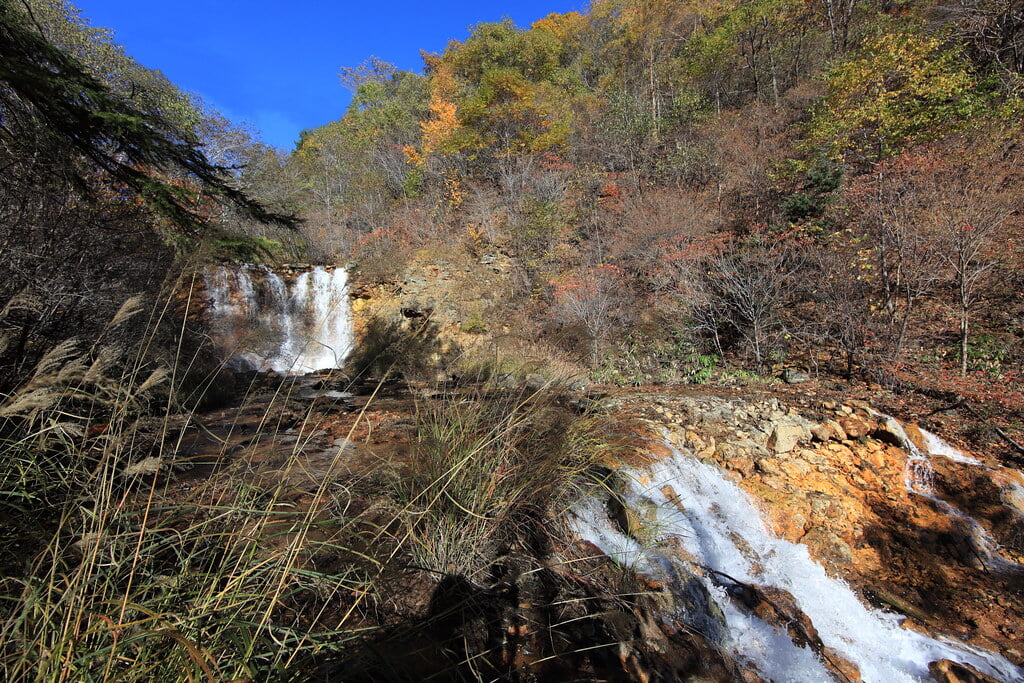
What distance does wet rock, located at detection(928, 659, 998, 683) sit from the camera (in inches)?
112

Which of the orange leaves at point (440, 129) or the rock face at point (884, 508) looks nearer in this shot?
the rock face at point (884, 508)

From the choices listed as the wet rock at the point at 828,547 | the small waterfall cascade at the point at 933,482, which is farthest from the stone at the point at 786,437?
the small waterfall cascade at the point at 933,482

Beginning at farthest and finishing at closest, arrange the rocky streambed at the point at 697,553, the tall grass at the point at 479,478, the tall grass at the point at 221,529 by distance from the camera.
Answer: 1. the tall grass at the point at 479,478
2. the rocky streambed at the point at 697,553
3. the tall grass at the point at 221,529

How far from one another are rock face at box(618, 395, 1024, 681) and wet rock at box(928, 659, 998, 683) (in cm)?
1

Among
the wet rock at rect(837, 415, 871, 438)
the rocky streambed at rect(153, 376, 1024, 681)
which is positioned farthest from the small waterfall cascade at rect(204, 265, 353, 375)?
the wet rock at rect(837, 415, 871, 438)

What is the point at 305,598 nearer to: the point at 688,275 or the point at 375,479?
the point at 375,479

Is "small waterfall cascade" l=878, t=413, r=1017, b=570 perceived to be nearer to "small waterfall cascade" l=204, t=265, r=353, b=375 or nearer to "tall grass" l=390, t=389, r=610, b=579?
"tall grass" l=390, t=389, r=610, b=579

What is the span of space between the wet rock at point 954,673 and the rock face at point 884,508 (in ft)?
0.04

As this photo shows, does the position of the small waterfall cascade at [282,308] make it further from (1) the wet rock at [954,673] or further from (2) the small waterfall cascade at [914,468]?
(1) the wet rock at [954,673]

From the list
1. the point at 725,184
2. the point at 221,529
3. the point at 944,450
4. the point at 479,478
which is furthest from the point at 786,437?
the point at 725,184

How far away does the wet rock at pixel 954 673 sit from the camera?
2852 millimetres

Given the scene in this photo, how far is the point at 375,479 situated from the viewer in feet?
7.72

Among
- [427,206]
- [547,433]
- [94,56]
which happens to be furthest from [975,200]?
[94,56]

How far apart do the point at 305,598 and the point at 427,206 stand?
17.5 m
